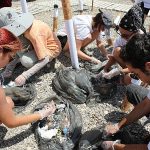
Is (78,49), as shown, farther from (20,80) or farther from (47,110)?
(47,110)

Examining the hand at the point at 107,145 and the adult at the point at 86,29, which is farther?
the adult at the point at 86,29

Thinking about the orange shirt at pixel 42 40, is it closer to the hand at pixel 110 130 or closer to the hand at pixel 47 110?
the hand at pixel 47 110

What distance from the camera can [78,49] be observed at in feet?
14.5

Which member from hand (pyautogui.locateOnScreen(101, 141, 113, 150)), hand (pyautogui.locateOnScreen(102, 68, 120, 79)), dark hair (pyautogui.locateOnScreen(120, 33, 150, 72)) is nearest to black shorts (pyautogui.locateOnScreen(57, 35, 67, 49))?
hand (pyautogui.locateOnScreen(102, 68, 120, 79))

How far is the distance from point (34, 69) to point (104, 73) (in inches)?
34.4

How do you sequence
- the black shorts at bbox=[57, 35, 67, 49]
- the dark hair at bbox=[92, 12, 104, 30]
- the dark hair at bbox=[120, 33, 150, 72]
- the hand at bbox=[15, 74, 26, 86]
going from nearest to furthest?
1. the dark hair at bbox=[120, 33, 150, 72]
2. the hand at bbox=[15, 74, 26, 86]
3. the dark hair at bbox=[92, 12, 104, 30]
4. the black shorts at bbox=[57, 35, 67, 49]

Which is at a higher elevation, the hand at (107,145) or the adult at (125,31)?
the adult at (125,31)

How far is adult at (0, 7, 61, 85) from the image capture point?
151 inches

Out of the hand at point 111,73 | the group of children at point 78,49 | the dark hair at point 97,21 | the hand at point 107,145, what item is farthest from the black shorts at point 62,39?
the hand at point 107,145

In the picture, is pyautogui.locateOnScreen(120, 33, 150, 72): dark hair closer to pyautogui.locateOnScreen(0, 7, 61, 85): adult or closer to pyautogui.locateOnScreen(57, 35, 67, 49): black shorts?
pyautogui.locateOnScreen(0, 7, 61, 85): adult

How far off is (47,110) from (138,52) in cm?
129

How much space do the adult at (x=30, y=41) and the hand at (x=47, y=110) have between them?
677mm

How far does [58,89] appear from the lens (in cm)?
388

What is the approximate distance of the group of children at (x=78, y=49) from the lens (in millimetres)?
2383
